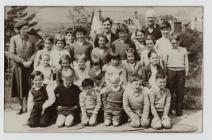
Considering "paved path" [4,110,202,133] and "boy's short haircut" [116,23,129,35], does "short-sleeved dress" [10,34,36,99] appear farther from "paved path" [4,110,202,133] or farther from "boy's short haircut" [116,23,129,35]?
"boy's short haircut" [116,23,129,35]

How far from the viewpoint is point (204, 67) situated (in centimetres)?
156

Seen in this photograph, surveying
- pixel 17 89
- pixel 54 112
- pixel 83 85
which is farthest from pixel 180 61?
pixel 17 89

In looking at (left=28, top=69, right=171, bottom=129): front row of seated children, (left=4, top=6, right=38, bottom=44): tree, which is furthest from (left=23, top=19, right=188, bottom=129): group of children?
(left=4, top=6, right=38, bottom=44): tree

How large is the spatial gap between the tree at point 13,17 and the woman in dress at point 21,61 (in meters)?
0.01

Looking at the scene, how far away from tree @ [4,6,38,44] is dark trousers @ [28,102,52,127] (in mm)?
267

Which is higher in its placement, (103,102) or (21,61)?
(21,61)

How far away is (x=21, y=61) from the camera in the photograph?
1.56m

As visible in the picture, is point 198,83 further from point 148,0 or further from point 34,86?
point 34,86

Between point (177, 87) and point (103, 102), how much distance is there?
0.88ft

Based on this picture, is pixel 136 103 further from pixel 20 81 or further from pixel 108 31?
pixel 20 81

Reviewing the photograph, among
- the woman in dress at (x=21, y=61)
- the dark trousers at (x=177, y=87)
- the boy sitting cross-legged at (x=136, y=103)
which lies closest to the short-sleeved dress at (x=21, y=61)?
the woman in dress at (x=21, y=61)

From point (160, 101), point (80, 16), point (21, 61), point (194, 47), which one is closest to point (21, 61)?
point (21, 61)

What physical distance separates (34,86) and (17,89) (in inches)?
2.4

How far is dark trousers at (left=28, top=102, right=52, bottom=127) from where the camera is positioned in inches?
61.6
